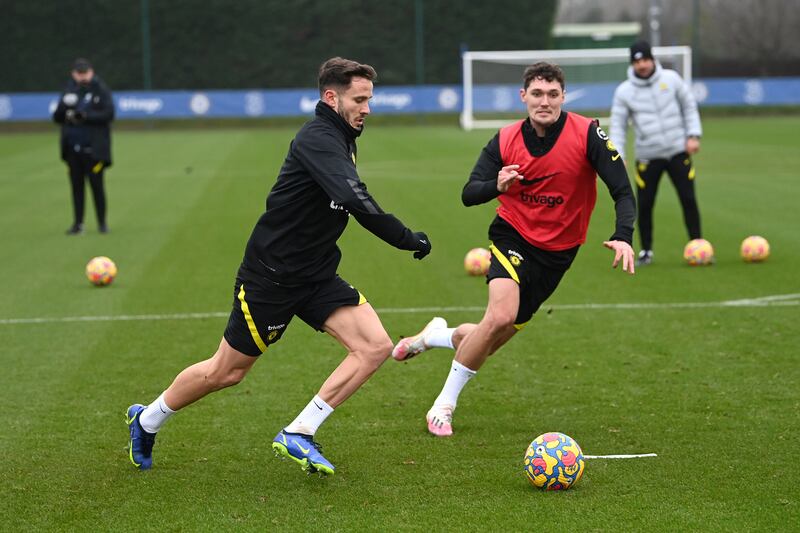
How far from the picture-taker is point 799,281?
471 inches

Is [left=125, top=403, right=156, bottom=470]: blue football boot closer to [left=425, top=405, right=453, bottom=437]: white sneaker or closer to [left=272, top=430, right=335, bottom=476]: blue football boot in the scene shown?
[left=272, top=430, right=335, bottom=476]: blue football boot

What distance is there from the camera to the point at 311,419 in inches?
241

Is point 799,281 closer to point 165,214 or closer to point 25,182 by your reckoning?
point 165,214

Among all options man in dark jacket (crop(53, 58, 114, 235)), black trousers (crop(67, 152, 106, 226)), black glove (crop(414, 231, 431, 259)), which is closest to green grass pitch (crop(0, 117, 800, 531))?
black trousers (crop(67, 152, 106, 226))

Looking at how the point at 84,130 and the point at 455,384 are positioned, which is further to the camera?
the point at 84,130

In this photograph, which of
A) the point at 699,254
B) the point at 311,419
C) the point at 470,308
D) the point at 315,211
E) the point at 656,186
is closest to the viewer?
the point at 315,211

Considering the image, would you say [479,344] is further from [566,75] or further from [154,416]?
[566,75]

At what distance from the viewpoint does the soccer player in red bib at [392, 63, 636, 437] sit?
6.95 m

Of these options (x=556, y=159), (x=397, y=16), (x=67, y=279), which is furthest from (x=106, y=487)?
(x=397, y=16)

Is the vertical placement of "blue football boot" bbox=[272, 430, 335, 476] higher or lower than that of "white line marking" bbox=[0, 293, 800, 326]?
higher

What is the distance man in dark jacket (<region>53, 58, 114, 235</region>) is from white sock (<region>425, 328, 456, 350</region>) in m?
10.3

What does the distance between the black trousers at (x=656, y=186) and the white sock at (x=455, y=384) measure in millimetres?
6559

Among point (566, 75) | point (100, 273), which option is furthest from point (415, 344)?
point (566, 75)

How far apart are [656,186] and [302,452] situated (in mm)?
8318
